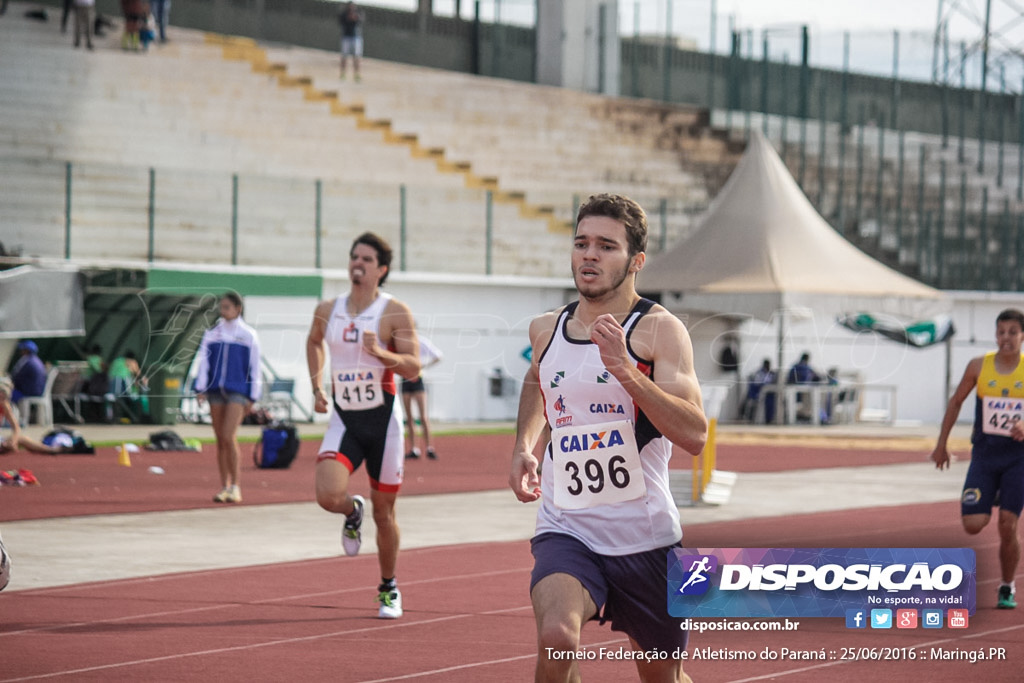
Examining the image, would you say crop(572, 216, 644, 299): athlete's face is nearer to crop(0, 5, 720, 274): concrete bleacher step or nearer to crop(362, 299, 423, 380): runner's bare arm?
crop(362, 299, 423, 380): runner's bare arm

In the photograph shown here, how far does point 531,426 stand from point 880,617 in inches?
58.3

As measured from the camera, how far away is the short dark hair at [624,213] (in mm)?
5523

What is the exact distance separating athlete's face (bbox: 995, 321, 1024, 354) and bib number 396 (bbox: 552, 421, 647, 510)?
582cm

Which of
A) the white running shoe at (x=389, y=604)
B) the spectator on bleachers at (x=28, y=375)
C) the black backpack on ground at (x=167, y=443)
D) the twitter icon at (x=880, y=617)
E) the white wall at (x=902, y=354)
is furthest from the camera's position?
the white wall at (x=902, y=354)

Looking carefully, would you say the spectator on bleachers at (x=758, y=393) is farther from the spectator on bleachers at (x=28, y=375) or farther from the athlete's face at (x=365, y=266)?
the athlete's face at (x=365, y=266)

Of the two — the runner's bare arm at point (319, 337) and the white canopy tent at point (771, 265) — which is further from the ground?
the white canopy tent at point (771, 265)

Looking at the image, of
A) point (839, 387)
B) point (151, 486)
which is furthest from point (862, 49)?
point (151, 486)

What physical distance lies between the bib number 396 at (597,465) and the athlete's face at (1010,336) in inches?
229

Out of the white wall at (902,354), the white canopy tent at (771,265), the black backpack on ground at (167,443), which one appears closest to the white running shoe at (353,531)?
the black backpack on ground at (167,443)

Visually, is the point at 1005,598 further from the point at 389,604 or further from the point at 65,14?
the point at 65,14

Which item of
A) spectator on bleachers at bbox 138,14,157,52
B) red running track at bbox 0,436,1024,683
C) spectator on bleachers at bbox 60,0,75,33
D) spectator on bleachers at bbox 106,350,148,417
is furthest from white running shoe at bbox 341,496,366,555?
spectator on bleachers at bbox 60,0,75,33

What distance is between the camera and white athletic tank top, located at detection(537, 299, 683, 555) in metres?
5.47

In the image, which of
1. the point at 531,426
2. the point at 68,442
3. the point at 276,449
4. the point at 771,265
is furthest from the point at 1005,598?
the point at 771,265

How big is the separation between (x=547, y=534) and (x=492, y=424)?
28.0m
